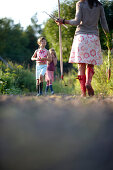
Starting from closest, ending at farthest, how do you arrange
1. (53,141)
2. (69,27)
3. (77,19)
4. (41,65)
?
(53,141) < (77,19) < (41,65) < (69,27)

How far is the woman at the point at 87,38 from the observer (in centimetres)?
335

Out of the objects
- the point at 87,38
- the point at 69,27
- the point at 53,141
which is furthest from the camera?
the point at 69,27

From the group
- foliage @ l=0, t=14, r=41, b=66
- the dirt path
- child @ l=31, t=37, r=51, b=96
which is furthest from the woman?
foliage @ l=0, t=14, r=41, b=66

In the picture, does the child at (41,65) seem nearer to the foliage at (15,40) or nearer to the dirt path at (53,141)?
the dirt path at (53,141)

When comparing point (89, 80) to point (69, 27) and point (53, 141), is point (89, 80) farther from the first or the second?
point (69, 27)

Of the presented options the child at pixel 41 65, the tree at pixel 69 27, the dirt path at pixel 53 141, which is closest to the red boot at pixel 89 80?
the child at pixel 41 65

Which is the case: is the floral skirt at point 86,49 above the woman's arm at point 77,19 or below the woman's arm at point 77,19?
below

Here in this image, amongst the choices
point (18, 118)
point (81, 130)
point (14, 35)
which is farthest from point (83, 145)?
point (14, 35)

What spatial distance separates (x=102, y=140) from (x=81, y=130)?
0.16 ft

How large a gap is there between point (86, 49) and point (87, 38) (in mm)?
147

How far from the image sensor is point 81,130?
1.59 feet

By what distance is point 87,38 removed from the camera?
3.45 meters

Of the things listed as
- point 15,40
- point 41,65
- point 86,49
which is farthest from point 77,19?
point 15,40

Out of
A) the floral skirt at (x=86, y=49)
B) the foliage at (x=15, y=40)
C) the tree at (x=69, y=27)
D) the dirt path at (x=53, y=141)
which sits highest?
the foliage at (x=15, y=40)
